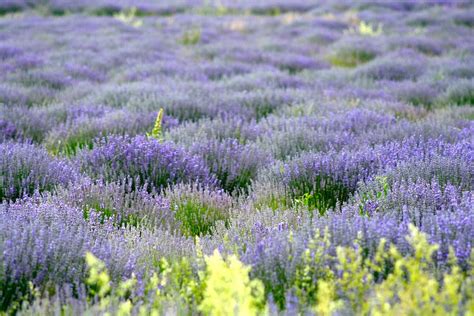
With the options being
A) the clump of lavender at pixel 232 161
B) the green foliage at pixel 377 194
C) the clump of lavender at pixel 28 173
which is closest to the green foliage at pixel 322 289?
the green foliage at pixel 377 194

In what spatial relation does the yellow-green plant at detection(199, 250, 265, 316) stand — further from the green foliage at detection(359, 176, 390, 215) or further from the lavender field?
the green foliage at detection(359, 176, 390, 215)

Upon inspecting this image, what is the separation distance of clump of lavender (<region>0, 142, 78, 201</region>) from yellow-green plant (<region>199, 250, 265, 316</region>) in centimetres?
166

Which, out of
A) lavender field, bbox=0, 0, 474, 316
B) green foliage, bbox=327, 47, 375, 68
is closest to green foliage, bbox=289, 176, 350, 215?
lavender field, bbox=0, 0, 474, 316

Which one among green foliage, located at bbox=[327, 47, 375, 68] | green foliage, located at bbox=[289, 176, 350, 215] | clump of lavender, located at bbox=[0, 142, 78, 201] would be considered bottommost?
green foliage, located at bbox=[327, 47, 375, 68]

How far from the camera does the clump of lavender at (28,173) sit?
10.1ft

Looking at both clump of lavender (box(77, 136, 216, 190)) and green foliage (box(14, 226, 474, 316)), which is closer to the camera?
green foliage (box(14, 226, 474, 316))

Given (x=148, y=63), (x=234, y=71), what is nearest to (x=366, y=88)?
(x=234, y=71)

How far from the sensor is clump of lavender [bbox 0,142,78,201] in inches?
122

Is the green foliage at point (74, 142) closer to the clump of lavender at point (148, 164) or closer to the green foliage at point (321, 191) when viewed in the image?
the clump of lavender at point (148, 164)

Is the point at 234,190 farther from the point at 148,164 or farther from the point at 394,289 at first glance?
the point at 394,289

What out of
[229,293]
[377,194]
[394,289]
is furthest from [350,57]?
[229,293]

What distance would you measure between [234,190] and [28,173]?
4.22 feet

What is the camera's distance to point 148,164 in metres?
3.55

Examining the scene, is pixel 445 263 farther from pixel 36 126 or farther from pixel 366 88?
pixel 366 88
